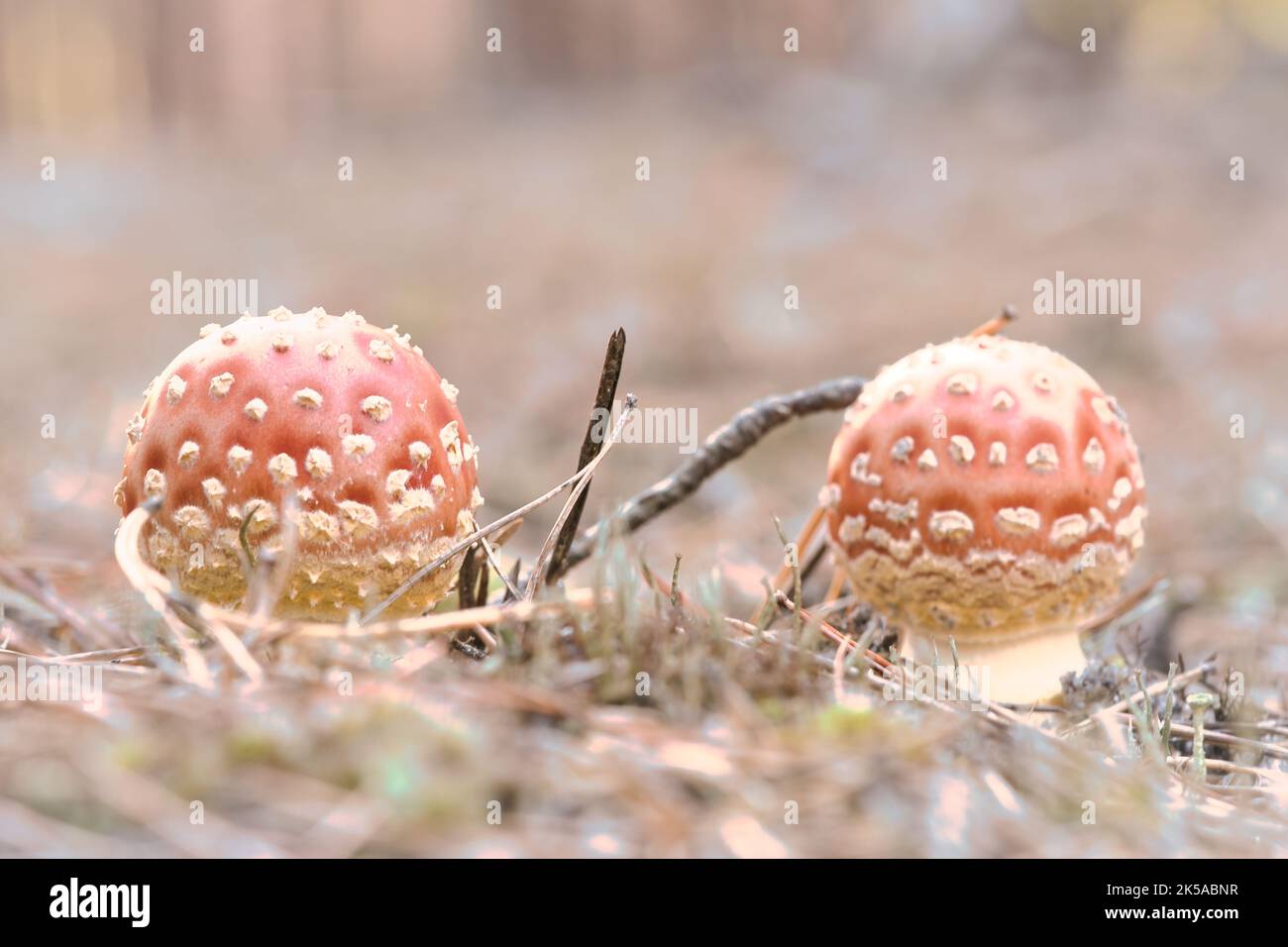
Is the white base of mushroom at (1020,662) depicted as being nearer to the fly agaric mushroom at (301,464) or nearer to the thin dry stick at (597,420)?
the thin dry stick at (597,420)

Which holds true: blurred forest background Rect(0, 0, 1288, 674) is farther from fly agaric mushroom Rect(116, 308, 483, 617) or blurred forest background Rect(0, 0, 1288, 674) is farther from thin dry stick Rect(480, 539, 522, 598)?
thin dry stick Rect(480, 539, 522, 598)

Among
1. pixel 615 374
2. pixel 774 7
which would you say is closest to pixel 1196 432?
pixel 615 374

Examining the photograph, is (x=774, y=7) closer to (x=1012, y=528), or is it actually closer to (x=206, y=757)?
(x=1012, y=528)

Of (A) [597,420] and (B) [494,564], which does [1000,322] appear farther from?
(B) [494,564]

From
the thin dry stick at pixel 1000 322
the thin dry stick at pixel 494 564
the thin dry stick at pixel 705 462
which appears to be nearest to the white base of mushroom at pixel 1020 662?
the thin dry stick at pixel 705 462

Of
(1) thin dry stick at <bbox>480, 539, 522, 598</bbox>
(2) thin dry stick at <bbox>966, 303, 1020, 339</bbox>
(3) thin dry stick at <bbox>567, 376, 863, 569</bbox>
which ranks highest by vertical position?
(2) thin dry stick at <bbox>966, 303, 1020, 339</bbox>

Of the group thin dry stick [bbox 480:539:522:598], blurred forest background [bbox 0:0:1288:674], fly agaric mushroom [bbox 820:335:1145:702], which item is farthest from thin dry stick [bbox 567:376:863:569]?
blurred forest background [bbox 0:0:1288:674]

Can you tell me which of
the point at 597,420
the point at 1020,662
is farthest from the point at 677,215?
the point at 597,420
